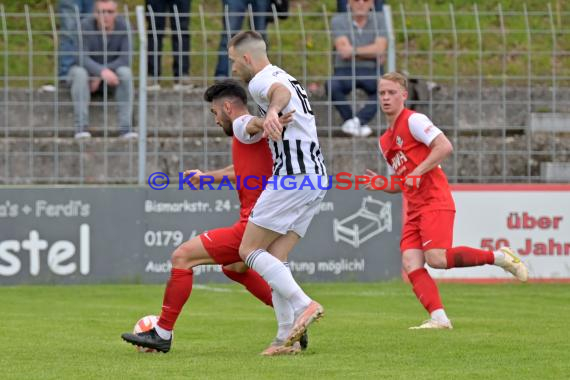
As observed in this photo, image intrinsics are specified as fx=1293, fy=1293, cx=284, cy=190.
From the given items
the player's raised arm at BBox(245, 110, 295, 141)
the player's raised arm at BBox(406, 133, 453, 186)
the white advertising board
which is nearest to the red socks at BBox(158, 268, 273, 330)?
the player's raised arm at BBox(245, 110, 295, 141)

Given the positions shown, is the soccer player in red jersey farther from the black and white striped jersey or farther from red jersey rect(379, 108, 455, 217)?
red jersey rect(379, 108, 455, 217)

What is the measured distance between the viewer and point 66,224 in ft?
47.7

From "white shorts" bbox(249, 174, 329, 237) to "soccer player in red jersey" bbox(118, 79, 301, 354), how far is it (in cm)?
28

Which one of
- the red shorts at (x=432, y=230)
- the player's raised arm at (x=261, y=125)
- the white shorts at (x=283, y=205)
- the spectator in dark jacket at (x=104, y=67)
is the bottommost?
the red shorts at (x=432, y=230)

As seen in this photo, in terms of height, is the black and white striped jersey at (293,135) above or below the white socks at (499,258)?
above

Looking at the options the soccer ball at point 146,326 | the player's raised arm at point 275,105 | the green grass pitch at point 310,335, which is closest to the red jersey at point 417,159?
the green grass pitch at point 310,335

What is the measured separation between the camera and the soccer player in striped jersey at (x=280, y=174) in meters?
7.89

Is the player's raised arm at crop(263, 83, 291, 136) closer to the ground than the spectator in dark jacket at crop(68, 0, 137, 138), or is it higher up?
closer to the ground

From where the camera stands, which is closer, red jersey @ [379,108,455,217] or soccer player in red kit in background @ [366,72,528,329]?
soccer player in red kit in background @ [366,72,528,329]

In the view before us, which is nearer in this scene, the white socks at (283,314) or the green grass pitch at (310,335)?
the green grass pitch at (310,335)

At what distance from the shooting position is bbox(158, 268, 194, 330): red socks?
8.18m

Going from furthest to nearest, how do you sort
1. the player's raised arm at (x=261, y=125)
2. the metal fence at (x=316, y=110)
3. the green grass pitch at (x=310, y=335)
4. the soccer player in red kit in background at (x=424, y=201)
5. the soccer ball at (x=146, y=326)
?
1. the metal fence at (x=316, y=110)
2. the soccer player in red kit in background at (x=424, y=201)
3. the soccer ball at (x=146, y=326)
4. the player's raised arm at (x=261, y=125)
5. the green grass pitch at (x=310, y=335)

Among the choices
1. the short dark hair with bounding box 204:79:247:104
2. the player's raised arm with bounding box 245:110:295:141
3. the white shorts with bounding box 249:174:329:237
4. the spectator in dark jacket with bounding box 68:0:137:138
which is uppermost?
the spectator in dark jacket with bounding box 68:0:137:138

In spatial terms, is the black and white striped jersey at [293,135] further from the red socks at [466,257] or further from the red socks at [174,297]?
the red socks at [466,257]
